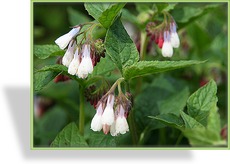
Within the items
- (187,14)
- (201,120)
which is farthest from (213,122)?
(187,14)

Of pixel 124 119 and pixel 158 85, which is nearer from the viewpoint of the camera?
pixel 124 119

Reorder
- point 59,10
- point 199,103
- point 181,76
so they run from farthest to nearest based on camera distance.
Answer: point 59,10 < point 181,76 < point 199,103

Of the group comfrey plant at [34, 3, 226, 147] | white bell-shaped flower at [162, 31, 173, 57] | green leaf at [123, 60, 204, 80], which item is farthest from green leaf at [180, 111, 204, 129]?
white bell-shaped flower at [162, 31, 173, 57]

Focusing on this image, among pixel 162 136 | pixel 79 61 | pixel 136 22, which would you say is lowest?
pixel 162 136

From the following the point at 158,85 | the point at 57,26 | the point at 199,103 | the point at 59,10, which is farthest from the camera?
the point at 59,10

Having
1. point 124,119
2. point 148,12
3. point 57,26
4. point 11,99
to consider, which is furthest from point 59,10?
point 124,119

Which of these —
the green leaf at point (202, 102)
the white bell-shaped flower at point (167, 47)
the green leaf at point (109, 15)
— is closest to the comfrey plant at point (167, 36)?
the white bell-shaped flower at point (167, 47)

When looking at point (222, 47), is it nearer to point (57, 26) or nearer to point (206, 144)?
point (206, 144)

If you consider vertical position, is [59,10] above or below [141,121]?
above
